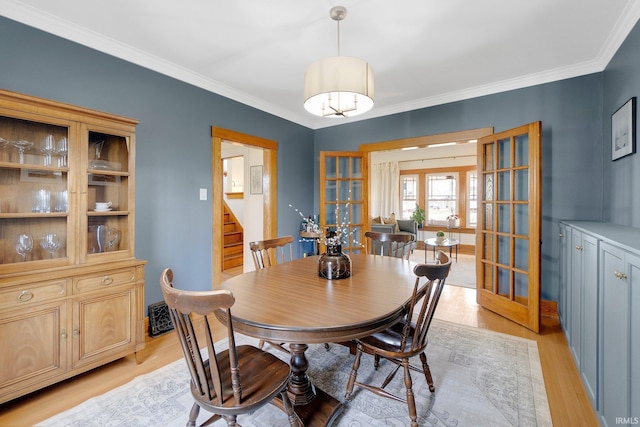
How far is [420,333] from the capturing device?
5.21 feet

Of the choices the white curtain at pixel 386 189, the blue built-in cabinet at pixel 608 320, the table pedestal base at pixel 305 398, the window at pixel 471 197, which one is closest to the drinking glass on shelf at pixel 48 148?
the table pedestal base at pixel 305 398

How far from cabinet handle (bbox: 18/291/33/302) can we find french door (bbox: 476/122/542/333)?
3987 millimetres

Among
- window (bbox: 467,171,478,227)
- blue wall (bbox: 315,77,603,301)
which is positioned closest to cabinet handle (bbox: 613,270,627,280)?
blue wall (bbox: 315,77,603,301)

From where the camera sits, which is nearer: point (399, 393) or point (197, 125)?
point (399, 393)

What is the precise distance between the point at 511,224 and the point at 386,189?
5389mm

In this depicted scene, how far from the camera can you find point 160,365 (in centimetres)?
218

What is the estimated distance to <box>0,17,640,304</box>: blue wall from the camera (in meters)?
2.15

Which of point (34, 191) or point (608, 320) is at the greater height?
point (34, 191)

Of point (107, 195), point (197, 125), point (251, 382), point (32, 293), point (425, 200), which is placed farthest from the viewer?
point (425, 200)

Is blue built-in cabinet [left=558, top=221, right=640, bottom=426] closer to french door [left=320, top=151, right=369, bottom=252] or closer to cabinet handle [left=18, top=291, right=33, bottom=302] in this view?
french door [left=320, top=151, right=369, bottom=252]

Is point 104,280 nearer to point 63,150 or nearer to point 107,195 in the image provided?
point 107,195

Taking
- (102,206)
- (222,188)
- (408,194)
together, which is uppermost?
(408,194)

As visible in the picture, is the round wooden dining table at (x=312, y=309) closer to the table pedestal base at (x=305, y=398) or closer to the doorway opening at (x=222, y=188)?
the table pedestal base at (x=305, y=398)

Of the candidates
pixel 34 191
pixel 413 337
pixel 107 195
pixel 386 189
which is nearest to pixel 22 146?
pixel 34 191
